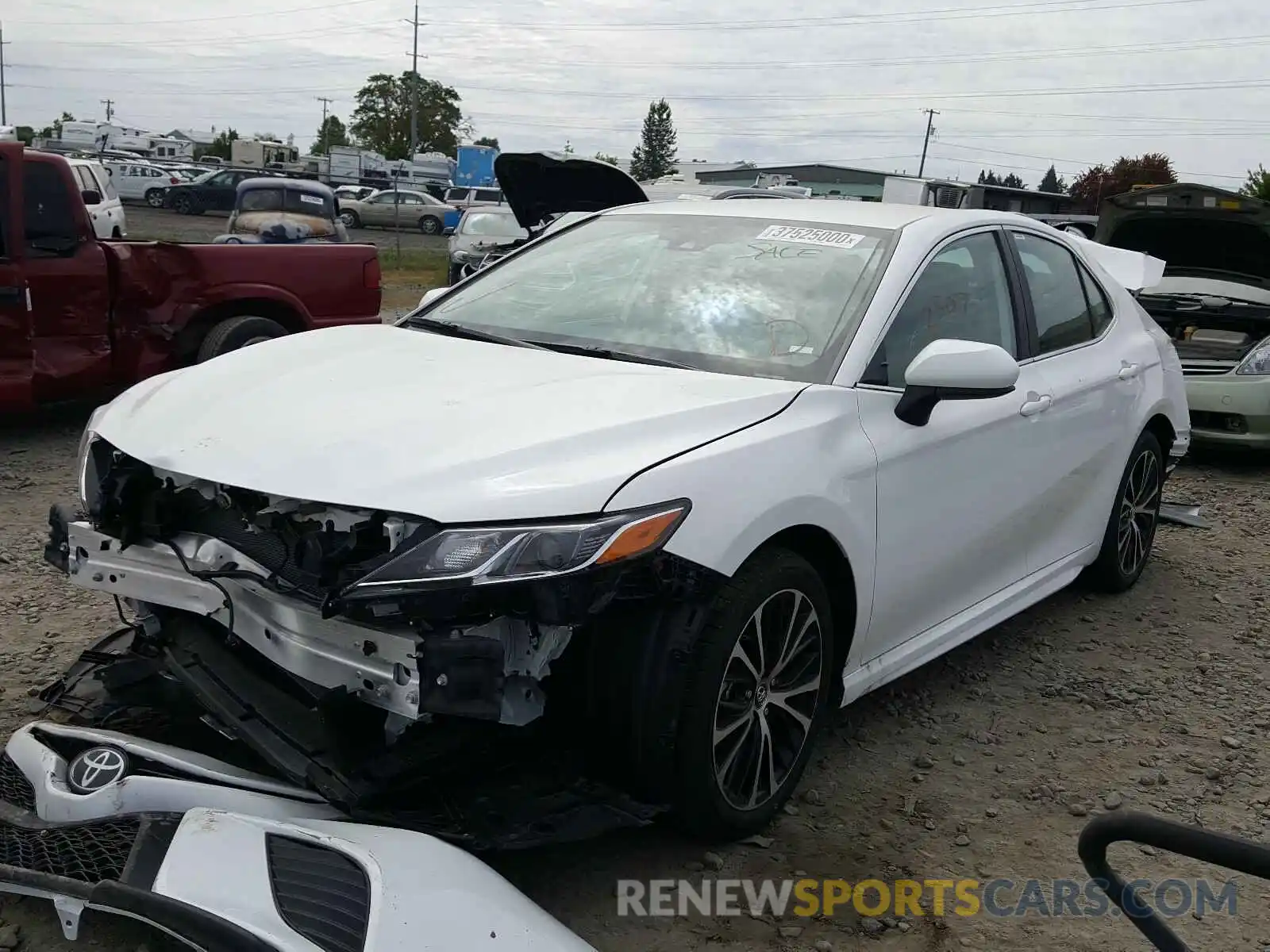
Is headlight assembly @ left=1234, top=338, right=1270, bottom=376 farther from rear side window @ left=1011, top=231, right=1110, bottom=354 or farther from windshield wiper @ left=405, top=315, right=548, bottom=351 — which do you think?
windshield wiper @ left=405, top=315, right=548, bottom=351

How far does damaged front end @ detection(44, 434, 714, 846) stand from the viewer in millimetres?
2406

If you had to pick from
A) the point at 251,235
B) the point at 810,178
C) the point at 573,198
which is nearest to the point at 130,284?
the point at 573,198

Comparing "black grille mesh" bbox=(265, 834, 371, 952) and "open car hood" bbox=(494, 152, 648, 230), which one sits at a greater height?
"open car hood" bbox=(494, 152, 648, 230)

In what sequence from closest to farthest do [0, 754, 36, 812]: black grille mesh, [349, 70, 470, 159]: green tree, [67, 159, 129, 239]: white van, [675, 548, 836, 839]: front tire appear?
[0, 754, 36, 812]: black grille mesh → [675, 548, 836, 839]: front tire → [67, 159, 129, 239]: white van → [349, 70, 470, 159]: green tree

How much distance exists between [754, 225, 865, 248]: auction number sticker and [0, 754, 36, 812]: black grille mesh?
266 cm

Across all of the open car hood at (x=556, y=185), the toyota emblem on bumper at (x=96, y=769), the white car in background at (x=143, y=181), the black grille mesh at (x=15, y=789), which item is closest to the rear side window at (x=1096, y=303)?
the open car hood at (x=556, y=185)

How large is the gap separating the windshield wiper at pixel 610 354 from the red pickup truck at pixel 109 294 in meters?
4.53

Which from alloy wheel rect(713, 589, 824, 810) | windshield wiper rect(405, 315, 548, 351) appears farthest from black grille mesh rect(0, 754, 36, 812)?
windshield wiper rect(405, 315, 548, 351)

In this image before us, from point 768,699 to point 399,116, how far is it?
8118 centimetres

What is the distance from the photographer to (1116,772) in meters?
3.69

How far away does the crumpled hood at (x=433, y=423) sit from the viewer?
2.51 meters

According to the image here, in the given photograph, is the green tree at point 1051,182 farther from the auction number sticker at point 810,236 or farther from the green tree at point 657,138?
the auction number sticker at point 810,236

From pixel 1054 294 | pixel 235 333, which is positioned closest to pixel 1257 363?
pixel 1054 294

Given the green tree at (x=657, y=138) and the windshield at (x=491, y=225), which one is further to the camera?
the green tree at (x=657, y=138)
